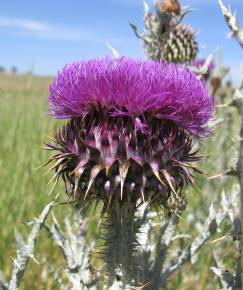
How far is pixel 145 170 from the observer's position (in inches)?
72.6

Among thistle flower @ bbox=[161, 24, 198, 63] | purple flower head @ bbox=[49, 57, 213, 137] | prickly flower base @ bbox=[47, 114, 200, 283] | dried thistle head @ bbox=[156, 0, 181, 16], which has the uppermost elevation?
dried thistle head @ bbox=[156, 0, 181, 16]

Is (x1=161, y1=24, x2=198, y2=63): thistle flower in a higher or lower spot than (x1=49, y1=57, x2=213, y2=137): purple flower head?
higher

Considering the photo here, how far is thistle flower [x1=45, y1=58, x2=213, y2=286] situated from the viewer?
182cm

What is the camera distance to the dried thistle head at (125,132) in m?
1.82

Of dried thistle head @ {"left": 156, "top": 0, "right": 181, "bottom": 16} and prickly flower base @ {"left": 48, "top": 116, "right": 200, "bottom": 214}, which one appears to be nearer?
prickly flower base @ {"left": 48, "top": 116, "right": 200, "bottom": 214}

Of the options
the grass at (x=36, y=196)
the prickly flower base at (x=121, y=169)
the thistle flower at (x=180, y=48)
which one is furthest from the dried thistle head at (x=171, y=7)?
the prickly flower base at (x=121, y=169)

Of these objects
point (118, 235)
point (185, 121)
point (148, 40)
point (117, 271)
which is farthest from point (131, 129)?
point (148, 40)

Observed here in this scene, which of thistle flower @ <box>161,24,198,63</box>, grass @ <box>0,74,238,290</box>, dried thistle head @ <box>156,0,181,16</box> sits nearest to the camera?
dried thistle head @ <box>156,0,181,16</box>

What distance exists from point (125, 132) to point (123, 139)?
35 mm

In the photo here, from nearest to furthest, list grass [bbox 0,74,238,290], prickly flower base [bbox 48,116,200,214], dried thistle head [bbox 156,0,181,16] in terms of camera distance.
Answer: prickly flower base [bbox 48,116,200,214] → dried thistle head [bbox 156,0,181,16] → grass [bbox 0,74,238,290]

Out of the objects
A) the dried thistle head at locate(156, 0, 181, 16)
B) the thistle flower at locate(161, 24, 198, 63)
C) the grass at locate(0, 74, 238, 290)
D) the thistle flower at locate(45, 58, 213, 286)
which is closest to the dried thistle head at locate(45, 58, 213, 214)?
the thistle flower at locate(45, 58, 213, 286)

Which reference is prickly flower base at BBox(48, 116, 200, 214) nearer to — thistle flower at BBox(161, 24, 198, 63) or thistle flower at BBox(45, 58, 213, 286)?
thistle flower at BBox(45, 58, 213, 286)

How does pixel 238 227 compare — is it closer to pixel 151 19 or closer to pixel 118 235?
pixel 118 235

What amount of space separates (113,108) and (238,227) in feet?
3.05
